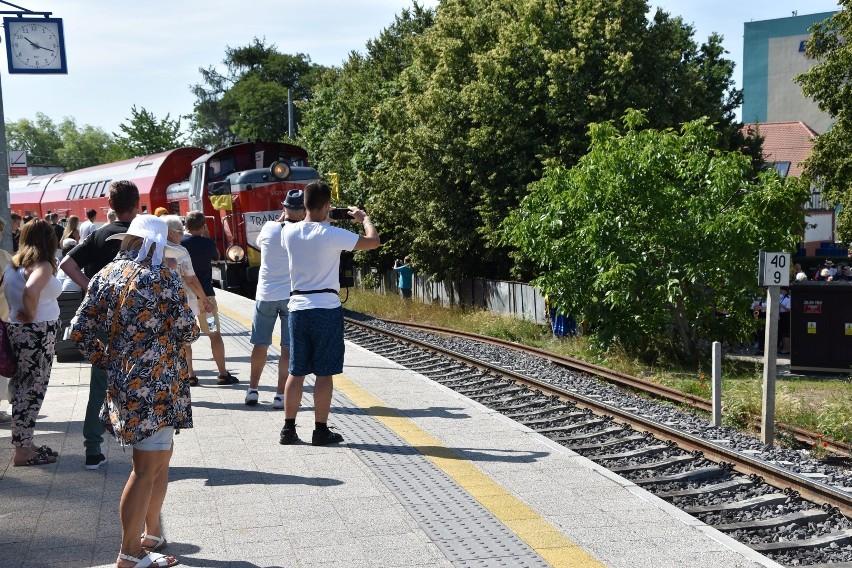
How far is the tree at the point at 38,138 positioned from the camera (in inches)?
5659

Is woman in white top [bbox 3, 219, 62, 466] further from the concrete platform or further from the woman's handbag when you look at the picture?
the concrete platform

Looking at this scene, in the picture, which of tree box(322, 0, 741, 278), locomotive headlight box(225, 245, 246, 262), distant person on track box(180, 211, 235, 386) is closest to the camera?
distant person on track box(180, 211, 235, 386)

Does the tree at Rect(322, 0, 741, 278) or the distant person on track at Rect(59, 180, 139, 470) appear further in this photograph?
the tree at Rect(322, 0, 741, 278)

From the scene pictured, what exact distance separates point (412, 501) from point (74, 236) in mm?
9298

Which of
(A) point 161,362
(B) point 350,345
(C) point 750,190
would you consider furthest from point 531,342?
(A) point 161,362

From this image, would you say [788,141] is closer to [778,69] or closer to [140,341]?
[778,69]

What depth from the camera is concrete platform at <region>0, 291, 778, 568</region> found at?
5.22 m

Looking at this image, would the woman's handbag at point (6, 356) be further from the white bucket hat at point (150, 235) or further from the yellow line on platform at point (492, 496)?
the yellow line on platform at point (492, 496)

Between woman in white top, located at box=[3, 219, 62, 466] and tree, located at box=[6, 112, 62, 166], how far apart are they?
14581cm

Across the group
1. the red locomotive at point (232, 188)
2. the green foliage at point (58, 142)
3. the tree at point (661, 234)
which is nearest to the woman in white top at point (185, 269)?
the tree at point (661, 234)

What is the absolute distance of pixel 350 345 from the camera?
14875mm

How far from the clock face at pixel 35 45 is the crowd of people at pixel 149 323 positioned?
12.3 ft

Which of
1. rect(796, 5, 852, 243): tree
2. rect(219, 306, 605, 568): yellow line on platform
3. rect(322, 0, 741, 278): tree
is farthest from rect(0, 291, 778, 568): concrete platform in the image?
rect(796, 5, 852, 243): tree

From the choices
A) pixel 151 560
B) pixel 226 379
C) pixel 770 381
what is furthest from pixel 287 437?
pixel 770 381
